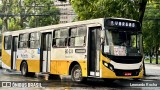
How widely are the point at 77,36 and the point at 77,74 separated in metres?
1.81

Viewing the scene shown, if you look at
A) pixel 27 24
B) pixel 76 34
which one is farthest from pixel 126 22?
pixel 27 24

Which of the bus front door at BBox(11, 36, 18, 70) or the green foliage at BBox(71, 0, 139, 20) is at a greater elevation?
the green foliage at BBox(71, 0, 139, 20)

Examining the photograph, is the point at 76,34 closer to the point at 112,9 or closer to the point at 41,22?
Answer: the point at 112,9

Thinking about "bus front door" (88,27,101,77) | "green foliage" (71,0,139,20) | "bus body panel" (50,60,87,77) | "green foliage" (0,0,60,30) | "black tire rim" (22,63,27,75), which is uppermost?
"green foliage" (0,0,60,30)

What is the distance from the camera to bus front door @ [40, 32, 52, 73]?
848 inches

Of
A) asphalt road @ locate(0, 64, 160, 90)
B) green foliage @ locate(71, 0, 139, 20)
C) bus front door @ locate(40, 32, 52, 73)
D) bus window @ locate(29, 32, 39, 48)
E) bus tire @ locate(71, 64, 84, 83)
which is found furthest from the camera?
green foliage @ locate(71, 0, 139, 20)

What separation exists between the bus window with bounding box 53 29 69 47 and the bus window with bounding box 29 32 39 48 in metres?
2.35

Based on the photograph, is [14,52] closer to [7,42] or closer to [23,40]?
[7,42]

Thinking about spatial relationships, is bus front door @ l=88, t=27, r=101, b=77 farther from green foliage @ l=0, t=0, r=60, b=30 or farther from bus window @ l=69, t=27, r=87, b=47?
green foliage @ l=0, t=0, r=60, b=30

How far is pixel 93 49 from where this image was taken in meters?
17.6

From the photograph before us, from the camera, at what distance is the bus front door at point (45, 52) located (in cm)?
2155

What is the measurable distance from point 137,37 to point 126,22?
0.90 meters

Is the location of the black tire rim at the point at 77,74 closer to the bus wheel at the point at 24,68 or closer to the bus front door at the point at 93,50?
the bus front door at the point at 93,50


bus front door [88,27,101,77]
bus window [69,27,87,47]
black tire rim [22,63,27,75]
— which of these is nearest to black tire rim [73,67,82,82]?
bus front door [88,27,101,77]
